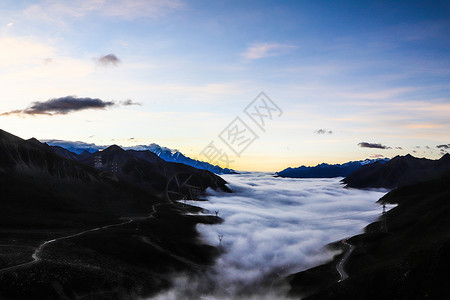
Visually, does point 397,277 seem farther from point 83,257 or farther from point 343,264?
point 83,257

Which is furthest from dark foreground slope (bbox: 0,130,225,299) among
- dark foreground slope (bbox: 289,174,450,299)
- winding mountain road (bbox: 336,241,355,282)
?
winding mountain road (bbox: 336,241,355,282)

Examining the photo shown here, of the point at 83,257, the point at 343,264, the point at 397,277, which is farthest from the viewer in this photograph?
the point at 343,264

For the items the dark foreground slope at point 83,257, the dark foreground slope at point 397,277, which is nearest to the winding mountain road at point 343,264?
the dark foreground slope at point 397,277

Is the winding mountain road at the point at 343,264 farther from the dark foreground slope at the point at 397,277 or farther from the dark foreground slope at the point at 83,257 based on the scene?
the dark foreground slope at the point at 83,257

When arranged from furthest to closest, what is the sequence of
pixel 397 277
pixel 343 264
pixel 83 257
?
pixel 343 264, pixel 83 257, pixel 397 277

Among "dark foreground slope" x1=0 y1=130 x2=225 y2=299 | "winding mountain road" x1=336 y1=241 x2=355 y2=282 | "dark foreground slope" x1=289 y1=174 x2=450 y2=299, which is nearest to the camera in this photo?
"dark foreground slope" x1=0 y1=130 x2=225 y2=299

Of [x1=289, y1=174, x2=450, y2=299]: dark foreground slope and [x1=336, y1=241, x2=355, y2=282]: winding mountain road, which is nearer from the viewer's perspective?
[x1=289, y1=174, x2=450, y2=299]: dark foreground slope

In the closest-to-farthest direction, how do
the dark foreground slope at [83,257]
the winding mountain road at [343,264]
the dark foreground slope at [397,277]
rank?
the dark foreground slope at [83,257] → the dark foreground slope at [397,277] → the winding mountain road at [343,264]

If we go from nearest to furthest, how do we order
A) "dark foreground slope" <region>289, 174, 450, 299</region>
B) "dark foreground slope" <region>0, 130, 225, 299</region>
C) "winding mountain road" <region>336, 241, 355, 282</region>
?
"dark foreground slope" <region>0, 130, 225, 299</region> → "dark foreground slope" <region>289, 174, 450, 299</region> → "winding mountain road" <region>336, 241, 355, 282</region>

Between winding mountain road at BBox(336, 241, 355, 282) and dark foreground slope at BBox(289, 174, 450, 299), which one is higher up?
dark foreground slope at BBox(289, 174, 450, 299)

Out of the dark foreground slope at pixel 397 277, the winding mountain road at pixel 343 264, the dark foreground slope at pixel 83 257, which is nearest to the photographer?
the dark foreground slope at pixel 83 257

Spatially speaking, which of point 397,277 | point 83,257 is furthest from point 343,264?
point 83,257

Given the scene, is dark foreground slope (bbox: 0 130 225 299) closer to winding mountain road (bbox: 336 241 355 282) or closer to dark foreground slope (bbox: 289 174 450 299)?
dark foreground slope (bbox: 289 174 450 299)

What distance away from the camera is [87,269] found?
112 m
